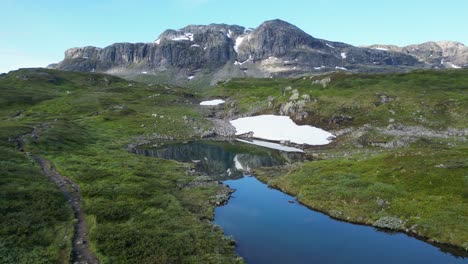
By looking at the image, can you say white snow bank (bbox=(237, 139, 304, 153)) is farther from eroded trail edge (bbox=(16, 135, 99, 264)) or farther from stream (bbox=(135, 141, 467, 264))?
eroded trail edge (bbox=(16, 135, 99, 264))

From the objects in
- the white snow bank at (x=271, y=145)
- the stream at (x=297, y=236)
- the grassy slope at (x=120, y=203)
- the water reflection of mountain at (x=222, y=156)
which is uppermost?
the grassy slope at (x=120, y=203)

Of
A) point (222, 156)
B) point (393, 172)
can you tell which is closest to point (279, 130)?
point (222, 156)

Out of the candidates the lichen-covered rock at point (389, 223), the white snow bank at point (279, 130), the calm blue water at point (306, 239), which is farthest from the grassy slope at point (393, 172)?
the white snow bank at point (279, 130)

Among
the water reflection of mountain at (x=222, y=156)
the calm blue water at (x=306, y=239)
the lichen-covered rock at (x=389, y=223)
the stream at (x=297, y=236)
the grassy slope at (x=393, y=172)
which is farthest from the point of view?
the water reflection of mountain at (x=222, y=156)

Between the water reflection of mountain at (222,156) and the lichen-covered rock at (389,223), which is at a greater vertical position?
the lichen-covered rock at (389,223)

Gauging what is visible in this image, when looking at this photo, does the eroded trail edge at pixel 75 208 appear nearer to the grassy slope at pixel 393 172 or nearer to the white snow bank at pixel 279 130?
the grassy slope at pixel 393 172

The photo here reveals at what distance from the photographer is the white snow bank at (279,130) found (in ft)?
346

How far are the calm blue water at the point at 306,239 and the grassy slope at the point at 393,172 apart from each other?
9.84 feet

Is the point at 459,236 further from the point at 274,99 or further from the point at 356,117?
the point at 274,99

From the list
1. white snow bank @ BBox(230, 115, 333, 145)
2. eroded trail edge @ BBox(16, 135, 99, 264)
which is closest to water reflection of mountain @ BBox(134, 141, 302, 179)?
white snow bank @ BBox(230, 115, 333, 145)

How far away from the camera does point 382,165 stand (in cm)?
6219

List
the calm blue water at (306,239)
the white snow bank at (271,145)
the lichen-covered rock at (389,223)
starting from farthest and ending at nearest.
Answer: the white snow bank at (271,145) → the lichen-covered rock at (389,223) → the calm blue water at (306,239)

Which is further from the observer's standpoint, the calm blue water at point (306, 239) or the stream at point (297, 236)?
the stream at point (297, 236)

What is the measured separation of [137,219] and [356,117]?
9164cm
